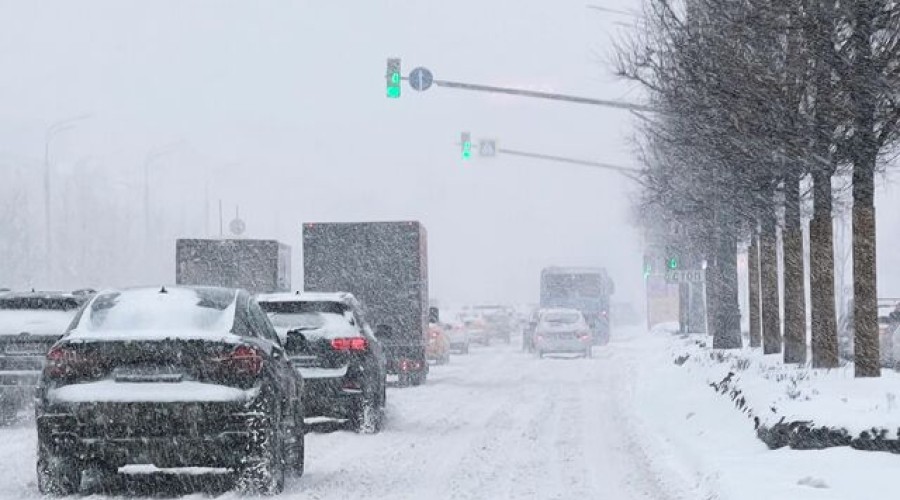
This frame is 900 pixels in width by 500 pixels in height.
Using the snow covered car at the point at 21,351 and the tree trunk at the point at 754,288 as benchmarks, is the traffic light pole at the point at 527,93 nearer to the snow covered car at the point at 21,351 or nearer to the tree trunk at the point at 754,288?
the tree trunk at the point at 754,288

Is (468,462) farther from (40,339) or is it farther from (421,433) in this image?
(40,339)

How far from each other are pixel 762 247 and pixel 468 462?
45.9 feet

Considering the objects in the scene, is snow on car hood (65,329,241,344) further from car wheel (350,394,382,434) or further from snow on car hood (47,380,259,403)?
car wheel (350,394,382,434)

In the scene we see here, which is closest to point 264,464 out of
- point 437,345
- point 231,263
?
point 231,263

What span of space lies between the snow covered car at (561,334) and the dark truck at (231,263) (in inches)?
565

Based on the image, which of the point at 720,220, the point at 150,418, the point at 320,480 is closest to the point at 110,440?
the point at 150,418

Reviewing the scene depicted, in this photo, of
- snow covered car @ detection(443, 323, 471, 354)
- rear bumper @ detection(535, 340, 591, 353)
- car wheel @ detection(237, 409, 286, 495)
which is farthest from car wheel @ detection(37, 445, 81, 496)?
snow covered car @ detection(443, 323, 471, 354)

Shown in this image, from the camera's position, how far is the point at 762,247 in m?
27.2

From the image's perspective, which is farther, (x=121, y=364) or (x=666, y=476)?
(x=666, y=476)

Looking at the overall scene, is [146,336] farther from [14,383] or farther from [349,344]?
[14,383]

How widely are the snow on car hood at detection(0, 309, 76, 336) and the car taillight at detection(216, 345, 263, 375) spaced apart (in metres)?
8.62

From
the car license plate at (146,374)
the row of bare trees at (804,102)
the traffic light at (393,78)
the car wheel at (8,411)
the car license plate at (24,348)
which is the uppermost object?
the traffic light at (393,78)

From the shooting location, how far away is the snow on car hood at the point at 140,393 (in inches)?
440

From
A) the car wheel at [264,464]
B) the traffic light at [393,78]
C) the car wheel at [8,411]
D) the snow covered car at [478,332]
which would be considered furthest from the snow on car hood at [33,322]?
the snow covered car at [478,332]
